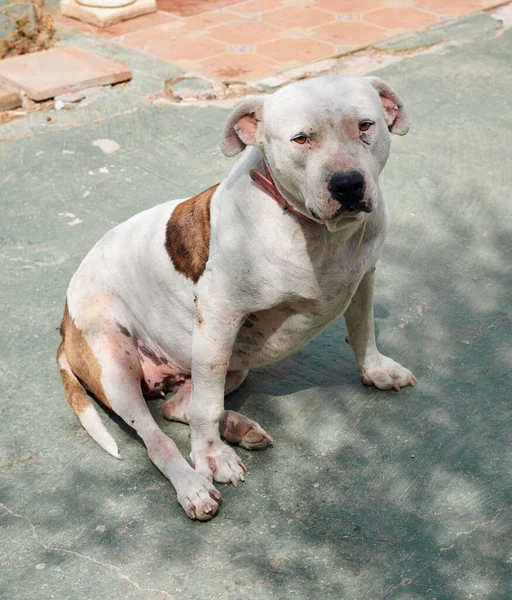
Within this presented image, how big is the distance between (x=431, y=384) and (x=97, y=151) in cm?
314

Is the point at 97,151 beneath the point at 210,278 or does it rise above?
beneath

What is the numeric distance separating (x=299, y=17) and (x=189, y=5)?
1.13 meters

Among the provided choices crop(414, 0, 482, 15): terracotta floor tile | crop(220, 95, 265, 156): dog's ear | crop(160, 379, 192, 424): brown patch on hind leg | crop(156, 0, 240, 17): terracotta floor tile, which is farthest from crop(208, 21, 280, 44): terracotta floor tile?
crop(220, 95, 265, 156): dog's ear

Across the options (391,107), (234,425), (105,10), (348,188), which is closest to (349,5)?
(105,10)

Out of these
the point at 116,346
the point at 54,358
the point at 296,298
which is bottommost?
the point at 54,358

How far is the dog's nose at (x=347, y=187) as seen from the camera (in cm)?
287

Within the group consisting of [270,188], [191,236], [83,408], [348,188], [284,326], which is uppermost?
[348,188]

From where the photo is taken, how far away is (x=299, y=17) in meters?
8.16

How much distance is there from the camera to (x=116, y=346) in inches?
148

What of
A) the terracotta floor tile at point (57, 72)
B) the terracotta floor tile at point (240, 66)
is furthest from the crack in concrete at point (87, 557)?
the terracotta floor tile at point (240, 66)

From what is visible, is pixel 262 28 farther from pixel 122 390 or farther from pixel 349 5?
pixel 122 390

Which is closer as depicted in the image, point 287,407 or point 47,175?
point 287,407

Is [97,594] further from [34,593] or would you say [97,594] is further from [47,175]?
[47,175]

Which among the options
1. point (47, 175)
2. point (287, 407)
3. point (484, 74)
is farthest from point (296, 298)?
point (484, 74)
